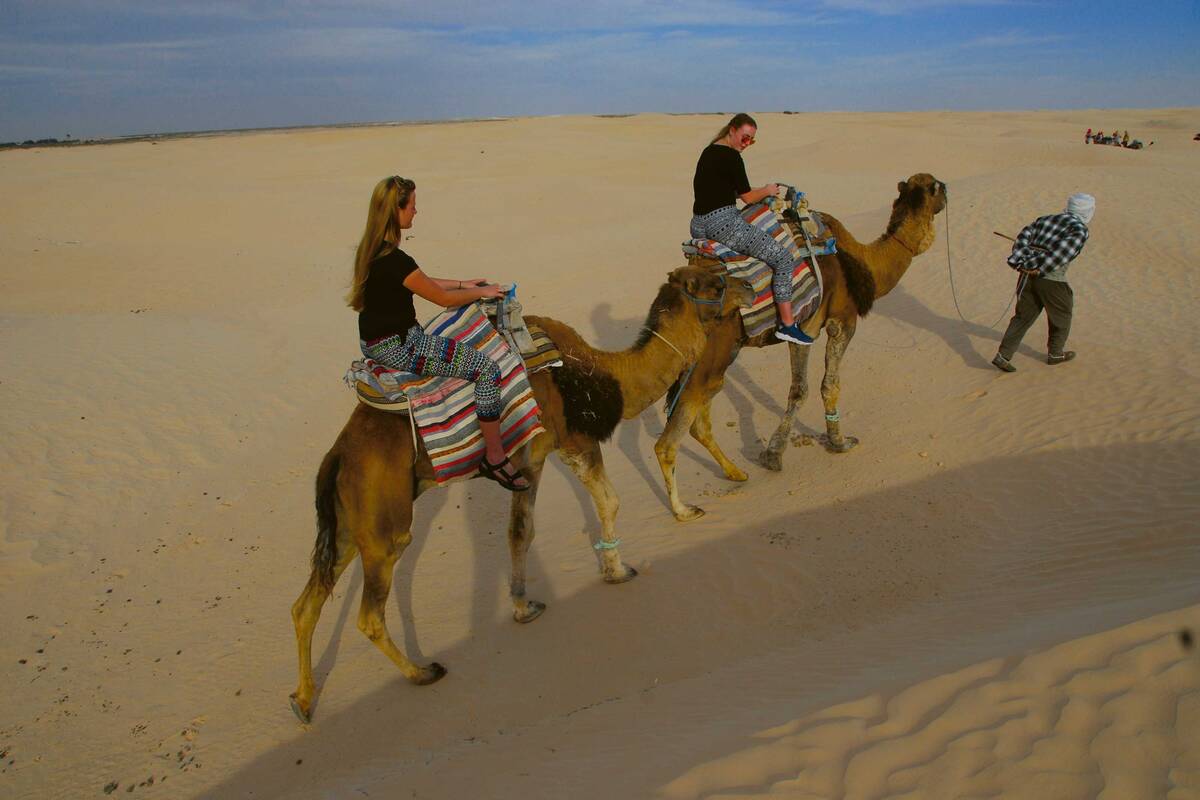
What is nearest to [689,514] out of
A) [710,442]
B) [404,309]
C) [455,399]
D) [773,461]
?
[710,442]

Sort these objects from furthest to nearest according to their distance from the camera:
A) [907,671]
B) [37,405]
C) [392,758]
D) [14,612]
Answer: [37,405]
[14,612]
[392,758]
[907,671]

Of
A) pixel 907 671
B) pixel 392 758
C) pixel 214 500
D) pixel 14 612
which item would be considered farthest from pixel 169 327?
pixel 907 671

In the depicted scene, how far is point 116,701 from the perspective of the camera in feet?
18.2

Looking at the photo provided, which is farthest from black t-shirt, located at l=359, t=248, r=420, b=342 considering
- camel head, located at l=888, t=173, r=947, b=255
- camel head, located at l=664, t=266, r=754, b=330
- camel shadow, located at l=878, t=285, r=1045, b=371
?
camel shadow, located at l=878, t=285, r=1045, b=371

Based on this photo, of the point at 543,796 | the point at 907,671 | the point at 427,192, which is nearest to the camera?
the point at 543,796

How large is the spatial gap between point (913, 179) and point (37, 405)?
11289mm

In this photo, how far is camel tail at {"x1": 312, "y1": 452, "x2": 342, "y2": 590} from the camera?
489 cm

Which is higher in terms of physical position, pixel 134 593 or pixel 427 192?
pixel 427 192

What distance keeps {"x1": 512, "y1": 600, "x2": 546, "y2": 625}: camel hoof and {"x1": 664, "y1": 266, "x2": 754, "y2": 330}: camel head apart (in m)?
2.64

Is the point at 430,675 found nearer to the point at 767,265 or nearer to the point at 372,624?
the point at 372,624

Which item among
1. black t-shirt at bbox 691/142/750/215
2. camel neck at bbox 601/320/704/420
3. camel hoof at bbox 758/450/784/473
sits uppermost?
black t-shirt at bbox 691/142/750/215

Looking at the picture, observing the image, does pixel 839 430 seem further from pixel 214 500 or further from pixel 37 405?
pixel 37 405

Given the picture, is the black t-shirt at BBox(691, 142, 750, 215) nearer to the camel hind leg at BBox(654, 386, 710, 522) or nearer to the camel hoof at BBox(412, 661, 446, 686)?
the camel hind leg at BBox(654, 386, 710, 522)

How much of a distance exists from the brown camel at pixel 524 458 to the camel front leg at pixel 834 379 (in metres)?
2.60
